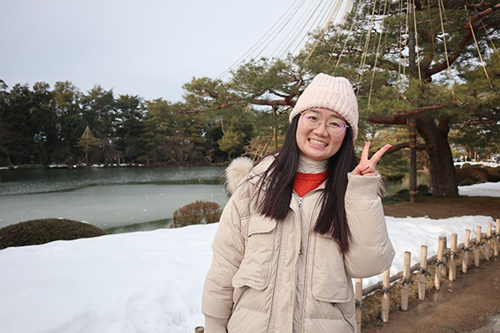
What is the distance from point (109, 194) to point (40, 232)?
7170mm

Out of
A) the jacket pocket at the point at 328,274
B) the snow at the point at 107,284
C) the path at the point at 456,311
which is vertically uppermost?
the jacket pocket at the point at 328,274

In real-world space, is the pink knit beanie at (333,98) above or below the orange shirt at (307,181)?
above

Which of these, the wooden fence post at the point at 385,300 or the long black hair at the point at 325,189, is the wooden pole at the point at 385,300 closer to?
the wooden fence post at the point at 385,300

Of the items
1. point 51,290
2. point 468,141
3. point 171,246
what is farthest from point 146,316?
point 468,141

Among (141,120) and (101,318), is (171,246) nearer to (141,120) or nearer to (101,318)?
(101,318)

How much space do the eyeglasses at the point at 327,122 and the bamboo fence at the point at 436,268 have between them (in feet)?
4.76

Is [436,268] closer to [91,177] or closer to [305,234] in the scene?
[305,234]

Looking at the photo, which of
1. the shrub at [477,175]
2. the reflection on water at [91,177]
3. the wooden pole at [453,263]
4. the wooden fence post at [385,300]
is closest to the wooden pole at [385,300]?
the wooden fence post at [385,300]

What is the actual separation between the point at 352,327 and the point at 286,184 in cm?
50

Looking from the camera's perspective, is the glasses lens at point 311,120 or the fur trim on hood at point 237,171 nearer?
the glasses lens at point 311,120

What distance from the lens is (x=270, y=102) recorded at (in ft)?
20.3

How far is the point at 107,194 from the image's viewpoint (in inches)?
420

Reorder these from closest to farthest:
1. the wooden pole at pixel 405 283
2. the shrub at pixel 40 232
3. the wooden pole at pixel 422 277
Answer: the wooden pole at pixel 405 283
the wooden pole at pixel 422 277
the shrub at pixel 40 232

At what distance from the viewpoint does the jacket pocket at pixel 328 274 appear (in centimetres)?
93
